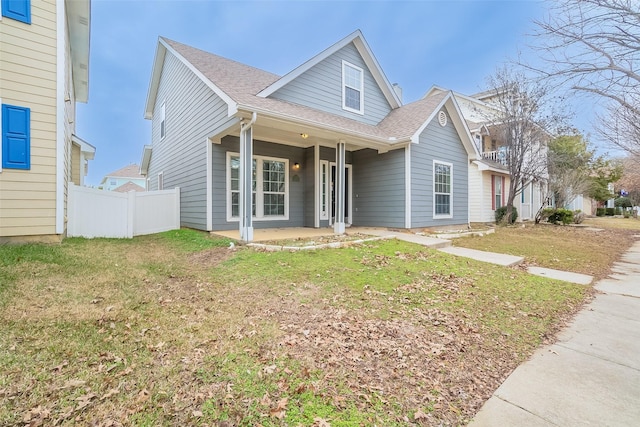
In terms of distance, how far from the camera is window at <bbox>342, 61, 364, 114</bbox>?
10.7 m

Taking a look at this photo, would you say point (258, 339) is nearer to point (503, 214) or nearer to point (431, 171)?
point (431, 171)

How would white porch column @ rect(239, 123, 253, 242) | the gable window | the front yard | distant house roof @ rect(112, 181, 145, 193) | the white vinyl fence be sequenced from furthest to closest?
distant house roof @ rect(112, 181, 145, 193) → the gable window → the white vinyl fence → white porch column @ rect(239, 123, 253, 242) → the front yard

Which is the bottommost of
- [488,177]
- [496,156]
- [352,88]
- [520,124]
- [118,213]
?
[118,213]

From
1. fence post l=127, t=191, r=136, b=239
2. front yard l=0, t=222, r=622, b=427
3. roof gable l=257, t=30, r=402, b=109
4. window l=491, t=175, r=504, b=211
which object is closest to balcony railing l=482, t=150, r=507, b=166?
window l=491, t=175, r=504, b=211

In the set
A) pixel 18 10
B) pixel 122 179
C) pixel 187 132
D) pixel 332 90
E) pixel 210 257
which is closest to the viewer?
pixel 18 10

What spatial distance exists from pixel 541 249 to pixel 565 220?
1130 centimetres

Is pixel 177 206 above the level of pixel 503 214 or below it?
above

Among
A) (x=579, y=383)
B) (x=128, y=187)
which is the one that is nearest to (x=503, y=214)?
(x=579, y=383)

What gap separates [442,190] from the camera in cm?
1134

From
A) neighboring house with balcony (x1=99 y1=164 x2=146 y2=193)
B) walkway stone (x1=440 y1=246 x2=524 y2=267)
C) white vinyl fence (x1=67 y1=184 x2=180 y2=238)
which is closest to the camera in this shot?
walkway stone (x1=440 y1=246 x2=524 y2=267)

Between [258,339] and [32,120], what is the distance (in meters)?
6.87

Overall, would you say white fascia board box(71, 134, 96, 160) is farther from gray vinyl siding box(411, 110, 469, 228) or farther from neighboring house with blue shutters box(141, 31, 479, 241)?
gray vinyl siding box(411, 110, 469, 228)

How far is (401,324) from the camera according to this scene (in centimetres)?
341

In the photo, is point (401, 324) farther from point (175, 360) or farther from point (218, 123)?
point (218, 123)
